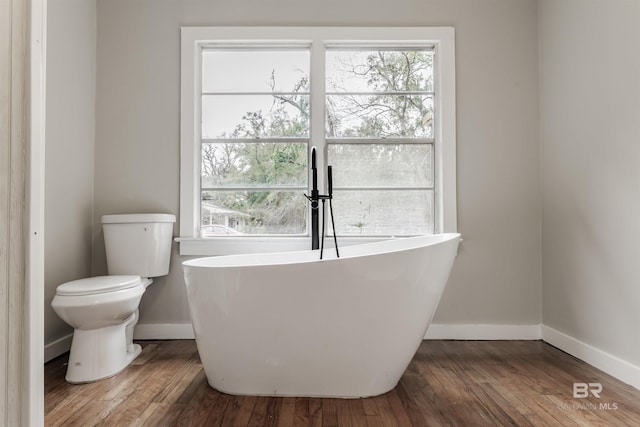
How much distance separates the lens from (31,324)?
850 mm

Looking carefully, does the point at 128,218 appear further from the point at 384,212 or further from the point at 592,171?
the point at 592,171

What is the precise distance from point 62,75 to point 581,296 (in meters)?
3.23

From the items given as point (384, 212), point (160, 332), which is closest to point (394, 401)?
point (384, 212)

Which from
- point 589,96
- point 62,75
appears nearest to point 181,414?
point 62,75

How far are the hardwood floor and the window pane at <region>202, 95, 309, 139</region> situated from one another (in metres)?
1.50

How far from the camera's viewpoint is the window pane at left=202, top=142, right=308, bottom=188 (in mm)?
2580

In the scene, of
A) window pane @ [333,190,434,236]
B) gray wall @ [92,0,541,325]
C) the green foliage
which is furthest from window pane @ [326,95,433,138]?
window pane @ [333,190,434,236]

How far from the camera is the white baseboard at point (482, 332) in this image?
96.0 inches

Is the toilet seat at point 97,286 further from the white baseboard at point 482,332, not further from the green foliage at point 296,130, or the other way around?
the white baseboard at point 482,332

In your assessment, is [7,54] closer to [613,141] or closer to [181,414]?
[181,414]

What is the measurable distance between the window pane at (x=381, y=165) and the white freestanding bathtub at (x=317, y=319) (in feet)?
3.23

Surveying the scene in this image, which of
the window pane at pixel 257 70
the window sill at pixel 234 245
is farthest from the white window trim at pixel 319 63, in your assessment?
the window pane at pixel 257 70

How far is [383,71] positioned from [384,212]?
98 cm

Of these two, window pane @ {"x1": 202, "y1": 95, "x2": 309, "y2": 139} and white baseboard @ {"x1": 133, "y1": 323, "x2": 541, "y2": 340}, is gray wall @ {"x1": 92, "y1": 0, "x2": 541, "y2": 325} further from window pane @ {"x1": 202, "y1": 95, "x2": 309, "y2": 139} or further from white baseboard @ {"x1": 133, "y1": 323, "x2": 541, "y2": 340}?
window pane @ {"x1": 202, "y1": 95, "x2": 309, "y2": 139}
